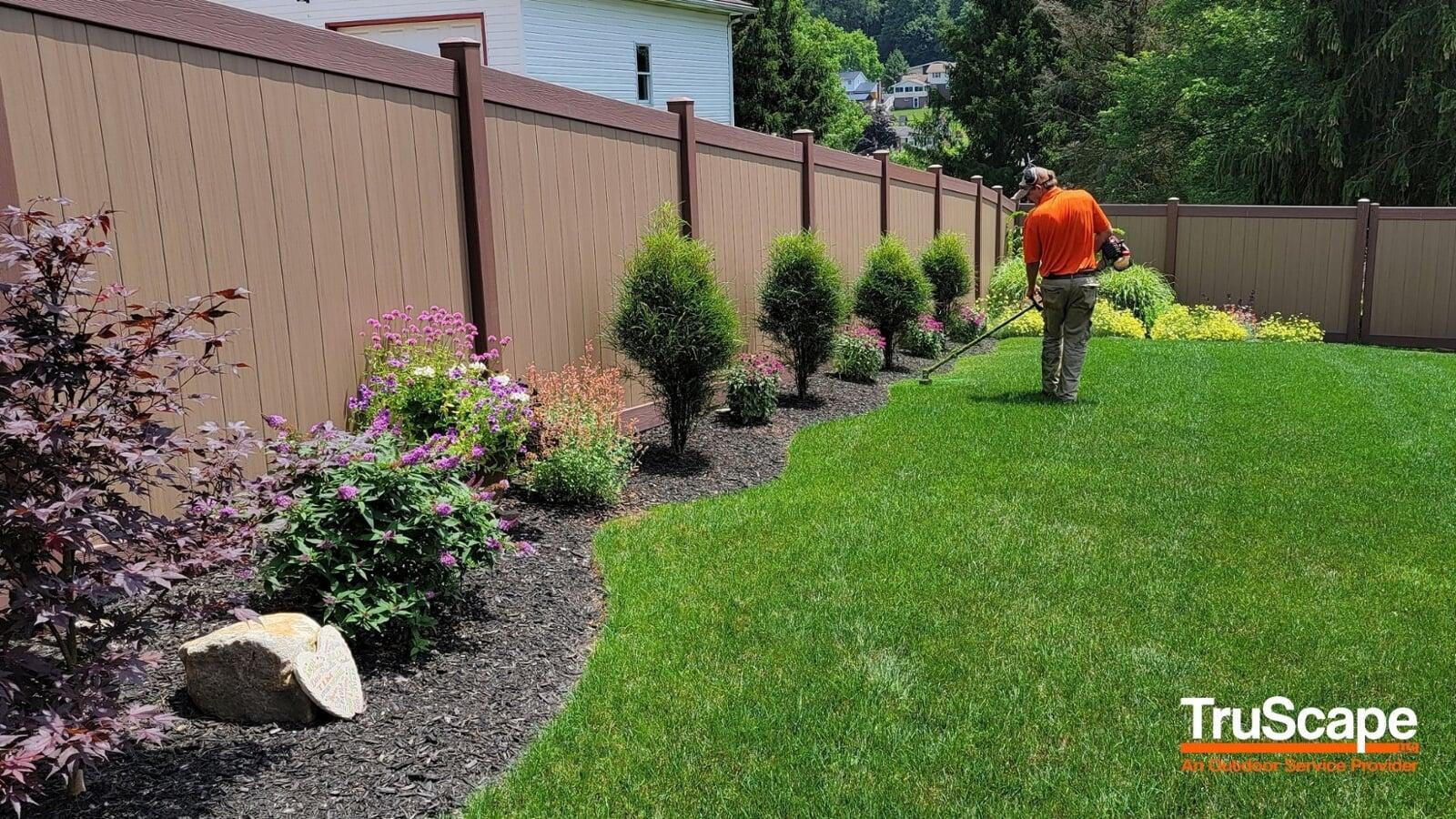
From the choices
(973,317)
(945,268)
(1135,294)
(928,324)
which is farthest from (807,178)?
(1135,294)

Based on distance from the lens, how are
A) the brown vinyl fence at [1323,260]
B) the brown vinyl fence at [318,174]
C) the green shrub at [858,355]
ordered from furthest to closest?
1. the brown vinyl fence at [1323,260]
2. the green shrub at [858,355]
3. the brown vinyl fence at [318,174]

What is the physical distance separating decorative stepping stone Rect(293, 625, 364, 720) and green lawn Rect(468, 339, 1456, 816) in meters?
0.63

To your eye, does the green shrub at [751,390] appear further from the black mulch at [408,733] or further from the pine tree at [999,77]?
the pine tree at [999,77]

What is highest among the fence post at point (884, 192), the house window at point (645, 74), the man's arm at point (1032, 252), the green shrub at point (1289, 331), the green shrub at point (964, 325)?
the house window at point (645, 74)

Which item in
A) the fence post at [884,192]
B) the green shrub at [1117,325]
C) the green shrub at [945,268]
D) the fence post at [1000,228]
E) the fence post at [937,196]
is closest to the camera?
the fence post at [884,192]

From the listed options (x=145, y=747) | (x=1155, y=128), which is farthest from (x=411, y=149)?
(x=1155, y=128)

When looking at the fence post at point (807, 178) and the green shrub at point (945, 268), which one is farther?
the green shrub at point (945, 268)

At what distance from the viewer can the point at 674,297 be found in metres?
6.38

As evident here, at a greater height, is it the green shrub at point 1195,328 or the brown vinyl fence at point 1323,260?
the brown vinyl fence at point 1323,260

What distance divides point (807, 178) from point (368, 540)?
24.6ft

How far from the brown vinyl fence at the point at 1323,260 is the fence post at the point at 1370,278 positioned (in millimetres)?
15

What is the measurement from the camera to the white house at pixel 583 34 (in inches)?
730

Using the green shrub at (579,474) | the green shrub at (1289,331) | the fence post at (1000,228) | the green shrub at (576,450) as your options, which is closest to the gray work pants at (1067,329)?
the green shrub at (576,450)

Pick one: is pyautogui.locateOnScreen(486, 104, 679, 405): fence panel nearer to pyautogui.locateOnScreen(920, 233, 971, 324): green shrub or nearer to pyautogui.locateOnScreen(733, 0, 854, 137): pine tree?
pyautogui.locateOnScreen(920, 233, 971, 324): green shrub
